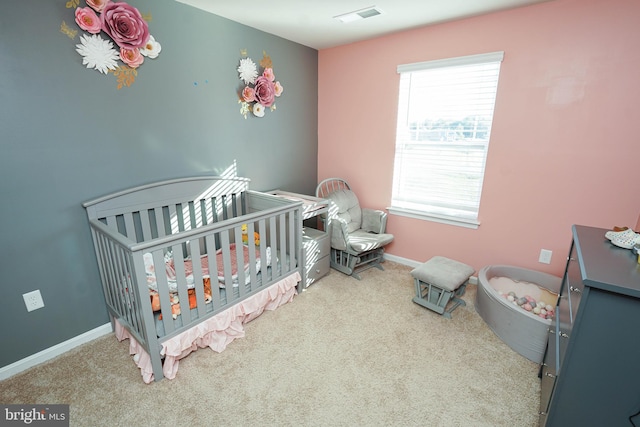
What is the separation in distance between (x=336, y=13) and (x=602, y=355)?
2.50 metres

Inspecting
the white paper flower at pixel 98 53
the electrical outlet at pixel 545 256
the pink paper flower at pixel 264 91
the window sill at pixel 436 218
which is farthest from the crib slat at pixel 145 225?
the electrical outlet at pixel 545 256

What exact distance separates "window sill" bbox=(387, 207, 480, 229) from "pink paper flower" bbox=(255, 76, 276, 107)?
161 centimetres

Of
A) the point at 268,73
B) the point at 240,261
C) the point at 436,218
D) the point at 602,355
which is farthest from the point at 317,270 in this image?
the point at 602,355

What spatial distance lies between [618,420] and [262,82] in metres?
2.92

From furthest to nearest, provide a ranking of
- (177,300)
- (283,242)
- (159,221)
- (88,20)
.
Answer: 1. (283,242)
2. (159,221)
3. (177,300)
4. (88,20)

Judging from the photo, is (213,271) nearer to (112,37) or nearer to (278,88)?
(112,37)

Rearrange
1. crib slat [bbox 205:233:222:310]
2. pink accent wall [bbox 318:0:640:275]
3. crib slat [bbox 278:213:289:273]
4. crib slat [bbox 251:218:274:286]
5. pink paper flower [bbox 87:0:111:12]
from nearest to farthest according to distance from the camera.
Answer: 1. pink paper flower [bbox 87:0:111:12]
2. crib slat [bbox 205:233:222:310]
3. pink accent wall [bbox 318:0:640:275]
4. crib slat [bbox 251:218:274:286]
5. crib slat [bbox 278:213:289:273]

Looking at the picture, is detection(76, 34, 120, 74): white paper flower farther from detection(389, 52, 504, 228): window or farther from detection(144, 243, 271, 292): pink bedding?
detection(389, 52, 504, 228): window

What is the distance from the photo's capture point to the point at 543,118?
85.0 inches

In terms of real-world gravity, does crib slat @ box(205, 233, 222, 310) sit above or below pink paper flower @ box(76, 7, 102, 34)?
below

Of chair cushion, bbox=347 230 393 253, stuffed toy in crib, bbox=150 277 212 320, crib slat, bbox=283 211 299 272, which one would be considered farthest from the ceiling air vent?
stuffed toy in crib, bbox=150 277 212 320

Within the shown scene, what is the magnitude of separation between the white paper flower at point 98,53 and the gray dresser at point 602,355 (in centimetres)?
259

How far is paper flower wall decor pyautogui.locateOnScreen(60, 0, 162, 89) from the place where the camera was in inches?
65.5

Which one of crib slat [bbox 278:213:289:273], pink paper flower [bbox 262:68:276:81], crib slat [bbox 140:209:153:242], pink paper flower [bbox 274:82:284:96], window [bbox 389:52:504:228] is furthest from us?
pink paper flower [bbox 274:82:284:96]
